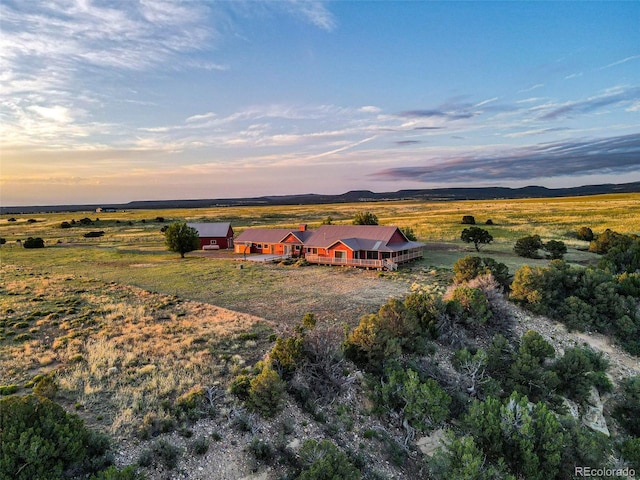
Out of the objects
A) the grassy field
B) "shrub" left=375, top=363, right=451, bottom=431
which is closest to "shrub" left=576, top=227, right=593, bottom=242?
the grassy field

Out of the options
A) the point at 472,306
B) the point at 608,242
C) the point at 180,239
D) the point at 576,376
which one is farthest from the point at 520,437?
the point at 180,239

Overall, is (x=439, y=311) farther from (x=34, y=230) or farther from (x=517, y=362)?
(x=34, y=230)

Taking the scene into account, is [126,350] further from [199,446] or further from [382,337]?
[382,337]

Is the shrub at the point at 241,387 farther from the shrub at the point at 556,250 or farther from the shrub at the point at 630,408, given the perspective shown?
the shrub at the point at 556,250

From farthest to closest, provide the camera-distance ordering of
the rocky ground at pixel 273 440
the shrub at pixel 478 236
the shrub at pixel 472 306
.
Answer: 1. the shrub at pixel 478 236
2. the shrub at pixel 472 306
3. the rocky ground at pixel 273 440

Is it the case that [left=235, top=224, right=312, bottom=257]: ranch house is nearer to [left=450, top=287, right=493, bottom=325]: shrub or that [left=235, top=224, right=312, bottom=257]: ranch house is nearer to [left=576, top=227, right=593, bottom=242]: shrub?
[left=450, top=287, right=493, bottom=325]: shrub

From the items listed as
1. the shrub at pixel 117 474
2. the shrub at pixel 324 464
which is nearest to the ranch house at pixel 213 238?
the shrub at pixel 324 464
